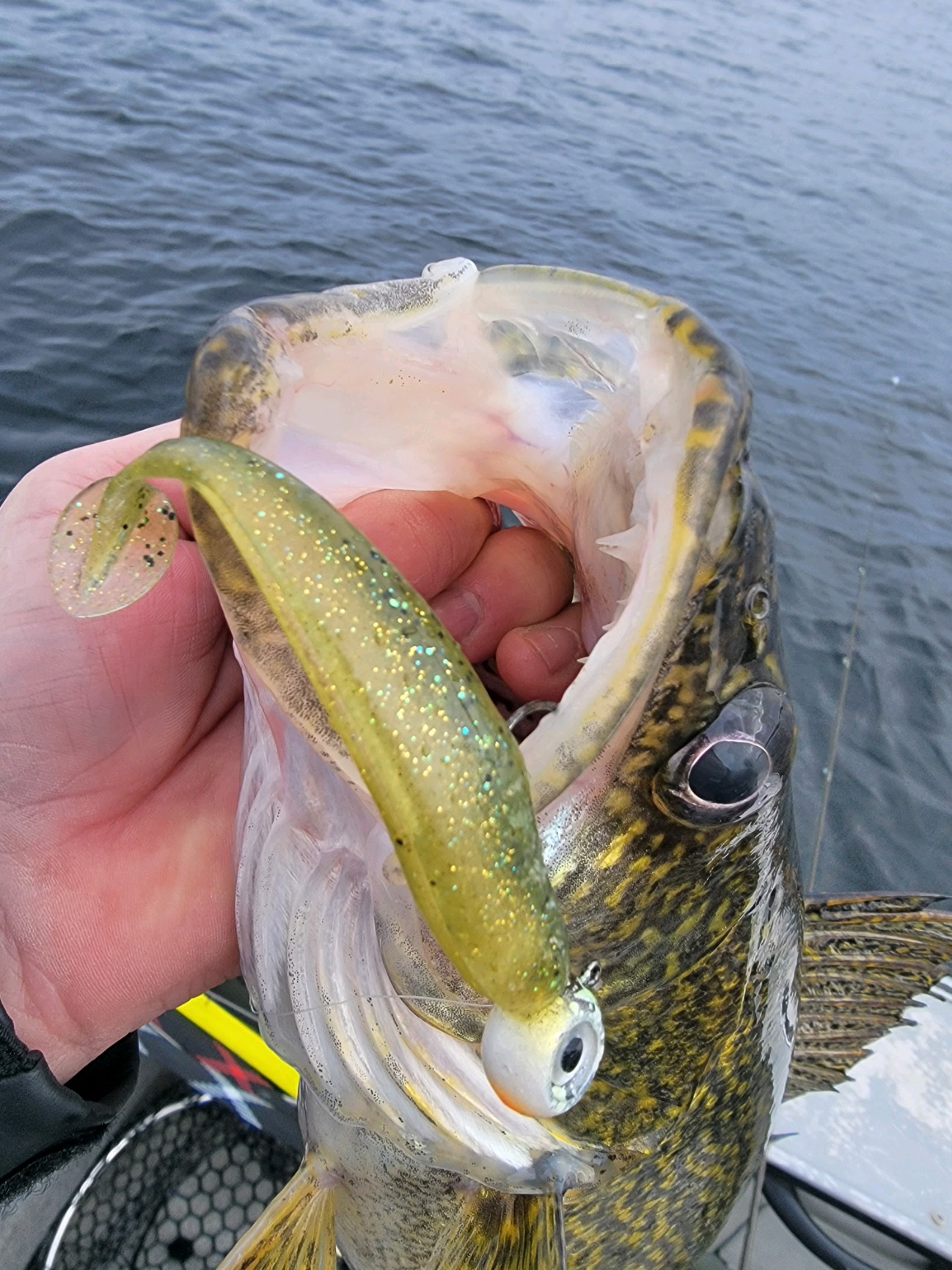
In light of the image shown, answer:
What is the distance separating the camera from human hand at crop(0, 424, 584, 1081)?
5.74 ft

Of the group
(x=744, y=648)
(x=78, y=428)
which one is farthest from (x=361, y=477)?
(x=78, y=428)

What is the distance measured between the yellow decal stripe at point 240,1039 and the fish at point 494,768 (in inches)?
33.3

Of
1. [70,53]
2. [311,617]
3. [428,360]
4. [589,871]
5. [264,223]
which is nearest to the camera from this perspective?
[311,617]

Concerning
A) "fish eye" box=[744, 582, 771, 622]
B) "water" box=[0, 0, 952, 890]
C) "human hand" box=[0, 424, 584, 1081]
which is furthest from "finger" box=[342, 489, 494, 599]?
"water" box=[0, 0, 952, 890]

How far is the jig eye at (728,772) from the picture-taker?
4.31 feet

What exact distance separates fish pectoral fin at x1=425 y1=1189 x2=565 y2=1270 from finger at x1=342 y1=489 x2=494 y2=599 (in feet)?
4.17

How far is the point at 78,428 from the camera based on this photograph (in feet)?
21.7

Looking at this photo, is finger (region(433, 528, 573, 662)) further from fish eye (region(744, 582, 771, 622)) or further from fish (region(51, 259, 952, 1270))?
fish eye (region(744, 582, 771, 622))

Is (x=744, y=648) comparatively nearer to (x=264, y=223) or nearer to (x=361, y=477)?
(x=361, y=477)

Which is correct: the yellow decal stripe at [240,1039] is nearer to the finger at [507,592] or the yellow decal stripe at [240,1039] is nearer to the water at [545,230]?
the finger at [507,592]

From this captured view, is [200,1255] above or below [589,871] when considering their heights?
below

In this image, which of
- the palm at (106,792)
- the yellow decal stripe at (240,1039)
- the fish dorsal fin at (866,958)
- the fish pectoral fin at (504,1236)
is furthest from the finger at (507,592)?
the yellow decal stripe at (240,1039)

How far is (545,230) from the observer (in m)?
11.2

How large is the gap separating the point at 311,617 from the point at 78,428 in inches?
259
